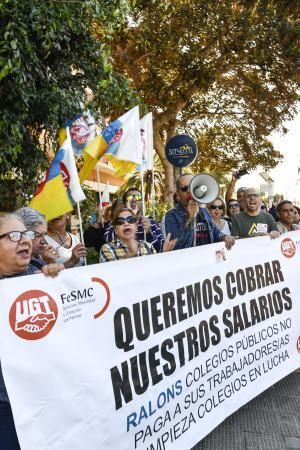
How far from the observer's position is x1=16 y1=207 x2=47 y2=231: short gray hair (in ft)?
9.62

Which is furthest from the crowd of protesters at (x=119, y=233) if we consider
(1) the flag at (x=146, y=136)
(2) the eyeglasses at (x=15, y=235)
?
(1) the flag at (x=146, y=136)

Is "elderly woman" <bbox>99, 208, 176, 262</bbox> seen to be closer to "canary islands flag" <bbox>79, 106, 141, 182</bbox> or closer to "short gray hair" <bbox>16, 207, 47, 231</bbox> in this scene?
"short gray hair" <bbox>16, 207, 47, 231</bbox>

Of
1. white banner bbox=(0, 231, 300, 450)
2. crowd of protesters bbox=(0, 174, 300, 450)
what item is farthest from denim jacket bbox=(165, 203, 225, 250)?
white banner bbox=(0, 231, 300, 450)

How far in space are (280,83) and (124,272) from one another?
10.5 meters

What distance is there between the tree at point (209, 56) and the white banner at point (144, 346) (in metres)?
5.24

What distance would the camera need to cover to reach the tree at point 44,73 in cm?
416

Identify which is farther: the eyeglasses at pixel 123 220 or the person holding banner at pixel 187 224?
the person holding banner at pixel 187 224

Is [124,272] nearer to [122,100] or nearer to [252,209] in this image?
[252,209]

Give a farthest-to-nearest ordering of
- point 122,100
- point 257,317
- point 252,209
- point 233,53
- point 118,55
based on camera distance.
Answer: point 118,55, point 233,53, point 122,100, point 252,209, point 257,317

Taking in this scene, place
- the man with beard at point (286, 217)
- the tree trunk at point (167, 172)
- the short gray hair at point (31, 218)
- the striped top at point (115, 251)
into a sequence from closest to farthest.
Result: 1. the short gray hair at point (31, 218)
2. the striped top at point (115, 251)
3. the man with beard at point (286, 217)
4. the tree trunk at point (167, 172)

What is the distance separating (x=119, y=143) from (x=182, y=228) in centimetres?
107

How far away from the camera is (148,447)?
2436 mm

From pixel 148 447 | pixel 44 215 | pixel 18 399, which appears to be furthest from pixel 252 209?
pixel 18 399

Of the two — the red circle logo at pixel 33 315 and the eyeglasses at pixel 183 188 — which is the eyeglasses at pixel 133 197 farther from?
the red circle logo at pixel 33 315
